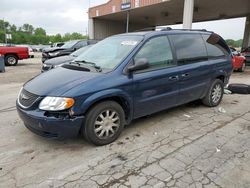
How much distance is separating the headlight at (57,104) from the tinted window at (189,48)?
2326 millimetres

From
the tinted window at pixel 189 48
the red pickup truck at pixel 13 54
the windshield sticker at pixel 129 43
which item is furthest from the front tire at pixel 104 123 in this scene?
the red pickup truck at pixel 13 54

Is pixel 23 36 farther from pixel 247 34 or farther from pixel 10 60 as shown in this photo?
pixel 247 34

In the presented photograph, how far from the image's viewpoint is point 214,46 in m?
5.35

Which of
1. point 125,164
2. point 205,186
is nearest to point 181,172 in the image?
point 205,186

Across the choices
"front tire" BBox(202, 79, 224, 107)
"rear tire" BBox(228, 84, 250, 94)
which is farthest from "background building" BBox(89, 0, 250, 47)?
"front tire" BBox(202, 79, 224, 107)

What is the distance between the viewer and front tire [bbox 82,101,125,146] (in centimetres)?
331

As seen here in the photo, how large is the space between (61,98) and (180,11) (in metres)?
19.4

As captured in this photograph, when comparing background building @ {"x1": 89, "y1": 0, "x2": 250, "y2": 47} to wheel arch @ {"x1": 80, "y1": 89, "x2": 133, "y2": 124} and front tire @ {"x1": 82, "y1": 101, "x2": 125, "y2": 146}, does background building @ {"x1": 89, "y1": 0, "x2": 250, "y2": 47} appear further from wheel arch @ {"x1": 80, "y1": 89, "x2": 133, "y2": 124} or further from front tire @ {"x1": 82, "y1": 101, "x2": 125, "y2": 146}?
front tire @ {"x1": 82, "y1": 101, "x2": 125, "y2": 146}

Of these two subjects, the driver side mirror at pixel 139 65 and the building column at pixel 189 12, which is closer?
the driver side mirror at pixel 139 65

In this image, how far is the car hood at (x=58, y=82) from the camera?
3.20 meters

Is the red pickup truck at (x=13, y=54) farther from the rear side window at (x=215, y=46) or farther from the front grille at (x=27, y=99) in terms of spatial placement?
the rear side window at (x=215, y=46)

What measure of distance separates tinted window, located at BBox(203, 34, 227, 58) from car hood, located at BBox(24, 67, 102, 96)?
2.93 metres

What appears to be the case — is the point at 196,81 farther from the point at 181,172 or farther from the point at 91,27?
the point at 91,27

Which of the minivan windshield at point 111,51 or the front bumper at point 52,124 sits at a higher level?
the minivan windshield at point 111,51
